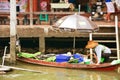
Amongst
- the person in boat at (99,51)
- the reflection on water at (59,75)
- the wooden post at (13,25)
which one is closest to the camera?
the reflection on water at (59,75)

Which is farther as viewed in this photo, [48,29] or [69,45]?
[69,45]

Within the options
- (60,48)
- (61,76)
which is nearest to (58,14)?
(60,48)

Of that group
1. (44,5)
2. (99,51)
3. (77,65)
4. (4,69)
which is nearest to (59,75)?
(77,65)

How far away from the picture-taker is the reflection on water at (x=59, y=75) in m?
15.4

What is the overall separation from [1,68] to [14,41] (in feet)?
5.20

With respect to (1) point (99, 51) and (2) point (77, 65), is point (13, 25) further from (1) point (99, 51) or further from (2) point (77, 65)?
(1) point (99, 51)

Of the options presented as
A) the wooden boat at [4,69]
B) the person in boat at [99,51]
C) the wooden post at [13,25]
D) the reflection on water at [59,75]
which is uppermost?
the wooden post at [13,25]

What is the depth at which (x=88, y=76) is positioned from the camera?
15.8 meters

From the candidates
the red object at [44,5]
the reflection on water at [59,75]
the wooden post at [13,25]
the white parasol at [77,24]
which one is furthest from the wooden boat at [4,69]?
the red object at [44,5]

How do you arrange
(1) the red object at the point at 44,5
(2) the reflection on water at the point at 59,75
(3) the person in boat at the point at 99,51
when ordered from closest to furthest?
(2) the reflection on water at the point at 59,75, (3) the person in boat at the point at 99,51, (1) the red object at the point at 44,5

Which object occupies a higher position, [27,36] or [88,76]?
[27,36]

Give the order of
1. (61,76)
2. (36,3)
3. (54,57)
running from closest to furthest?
(61,76), (54,57), (36,3)

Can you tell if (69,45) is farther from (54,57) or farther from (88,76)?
(88,76)

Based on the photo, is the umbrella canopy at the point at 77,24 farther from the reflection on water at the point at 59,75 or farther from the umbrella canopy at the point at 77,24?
the reflection on water at the point at 59,75
